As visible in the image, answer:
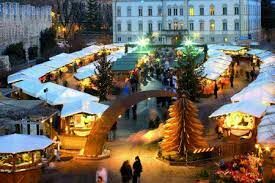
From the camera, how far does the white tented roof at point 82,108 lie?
22688mm

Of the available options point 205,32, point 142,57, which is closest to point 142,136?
point 142,57

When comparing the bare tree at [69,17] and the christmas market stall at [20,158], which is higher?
the bare tree at [69,17]

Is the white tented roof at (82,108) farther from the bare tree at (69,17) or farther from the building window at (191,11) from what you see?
the bare tree at (69,17)

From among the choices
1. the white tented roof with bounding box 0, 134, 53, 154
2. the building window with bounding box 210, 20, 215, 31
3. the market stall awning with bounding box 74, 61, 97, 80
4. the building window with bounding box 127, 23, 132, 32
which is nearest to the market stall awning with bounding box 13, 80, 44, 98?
the market stall awning with bounding box 74, 61, 97, 80

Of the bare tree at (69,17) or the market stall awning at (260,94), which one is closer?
the market stall awning at (260,94)

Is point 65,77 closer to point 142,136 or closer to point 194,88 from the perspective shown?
point 194,88

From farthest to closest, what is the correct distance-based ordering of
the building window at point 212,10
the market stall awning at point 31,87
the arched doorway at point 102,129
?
the building window at point 212,10
the market stall awning at point 31,87
the arched doorway at point 102,129

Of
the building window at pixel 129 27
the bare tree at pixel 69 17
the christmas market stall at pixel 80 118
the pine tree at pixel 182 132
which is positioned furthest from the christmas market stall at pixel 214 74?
the bare tree at pixel 69 17

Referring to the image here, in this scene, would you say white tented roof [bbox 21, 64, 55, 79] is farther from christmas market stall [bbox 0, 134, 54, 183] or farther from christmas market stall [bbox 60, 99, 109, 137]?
christmas market stall [bbox 0, 134, 54, 183]

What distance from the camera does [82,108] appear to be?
2275cm

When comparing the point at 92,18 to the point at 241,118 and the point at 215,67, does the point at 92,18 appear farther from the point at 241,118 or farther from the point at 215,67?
the point at 241,118

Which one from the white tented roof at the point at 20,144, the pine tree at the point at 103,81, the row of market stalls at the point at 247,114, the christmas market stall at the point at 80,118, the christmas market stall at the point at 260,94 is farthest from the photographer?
the pine tree at the point at 103,81

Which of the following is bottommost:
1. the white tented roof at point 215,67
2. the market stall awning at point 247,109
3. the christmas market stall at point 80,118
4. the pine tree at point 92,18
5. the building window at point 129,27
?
the christmas market stall at point 80,118

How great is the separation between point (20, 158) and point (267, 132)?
272 inches
